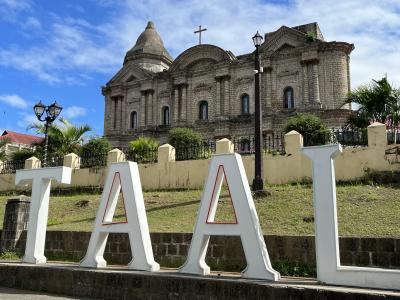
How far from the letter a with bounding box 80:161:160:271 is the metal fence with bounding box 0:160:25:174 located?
17.2 m

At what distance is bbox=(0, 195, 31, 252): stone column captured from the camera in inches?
454

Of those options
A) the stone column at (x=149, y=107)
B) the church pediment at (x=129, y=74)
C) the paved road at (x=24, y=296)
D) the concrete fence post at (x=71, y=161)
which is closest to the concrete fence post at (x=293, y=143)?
the paved road at (x=24, y=296)

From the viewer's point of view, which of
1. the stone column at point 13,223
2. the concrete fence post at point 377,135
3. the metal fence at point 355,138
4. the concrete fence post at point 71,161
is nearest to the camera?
the stone column at point 13,223

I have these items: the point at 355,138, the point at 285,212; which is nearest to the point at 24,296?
the point at 285,212

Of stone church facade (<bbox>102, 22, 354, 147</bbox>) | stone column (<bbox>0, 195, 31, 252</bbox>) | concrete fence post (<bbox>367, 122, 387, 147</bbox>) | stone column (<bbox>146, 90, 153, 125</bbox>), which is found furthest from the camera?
stone column (<bbox>146, 90, 153, 125</bbox>)

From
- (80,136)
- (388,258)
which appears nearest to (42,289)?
(388,258)

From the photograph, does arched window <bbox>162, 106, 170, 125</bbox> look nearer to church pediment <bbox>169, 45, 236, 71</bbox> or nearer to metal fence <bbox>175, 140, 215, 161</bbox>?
church pediment <bbox>169, 45, 236, 71</bbox>

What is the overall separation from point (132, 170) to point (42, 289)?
2.97 metres

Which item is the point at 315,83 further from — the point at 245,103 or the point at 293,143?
the point at 293,143

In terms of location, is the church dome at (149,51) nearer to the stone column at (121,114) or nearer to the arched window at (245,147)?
the stone column at (121,114)

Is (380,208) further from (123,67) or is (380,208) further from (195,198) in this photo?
(123,67)

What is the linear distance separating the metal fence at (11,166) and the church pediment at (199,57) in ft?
60.5

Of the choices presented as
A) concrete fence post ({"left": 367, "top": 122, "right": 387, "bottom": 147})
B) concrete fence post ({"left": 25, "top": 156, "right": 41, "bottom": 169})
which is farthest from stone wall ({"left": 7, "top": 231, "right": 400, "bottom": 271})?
concrete fence post ({"left": 25, "top": 156, "right": 41, "bottom": 169})

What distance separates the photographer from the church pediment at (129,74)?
4091 cm
